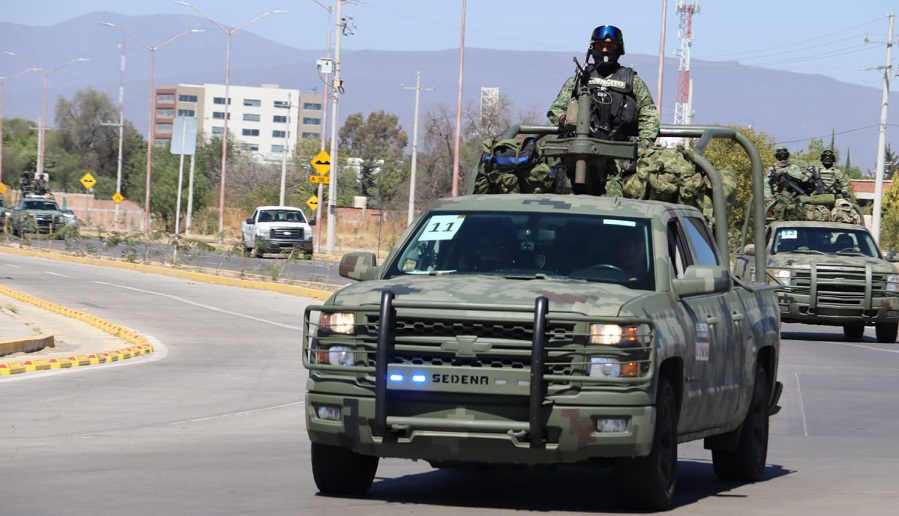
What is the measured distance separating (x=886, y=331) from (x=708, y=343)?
18.7m

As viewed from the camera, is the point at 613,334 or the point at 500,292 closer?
the point at 613,334

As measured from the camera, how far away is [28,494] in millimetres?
9039

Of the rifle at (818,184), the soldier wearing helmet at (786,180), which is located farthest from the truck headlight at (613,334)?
the rifle at (818,184)

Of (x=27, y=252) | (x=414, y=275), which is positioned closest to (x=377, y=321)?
(x=414, y=275)

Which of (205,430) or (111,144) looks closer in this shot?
(205,430)

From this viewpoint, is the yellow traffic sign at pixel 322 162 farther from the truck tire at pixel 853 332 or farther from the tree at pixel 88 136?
the tree at pixel 88 136

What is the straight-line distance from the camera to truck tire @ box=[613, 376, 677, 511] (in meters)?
8.52

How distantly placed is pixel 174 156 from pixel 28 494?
10089 cm

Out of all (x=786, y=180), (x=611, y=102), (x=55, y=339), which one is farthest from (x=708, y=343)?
(x=786, y=180)

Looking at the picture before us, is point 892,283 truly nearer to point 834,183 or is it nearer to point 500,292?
point 834,183

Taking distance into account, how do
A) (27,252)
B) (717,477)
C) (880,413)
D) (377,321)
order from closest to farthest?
(377,321) → (717,477) → (880,413) → (27,252)

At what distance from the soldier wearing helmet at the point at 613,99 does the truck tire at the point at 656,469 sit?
12.6 feet

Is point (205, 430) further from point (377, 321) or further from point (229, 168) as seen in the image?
point (229, 168)

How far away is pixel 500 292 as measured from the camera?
27.7 feet
